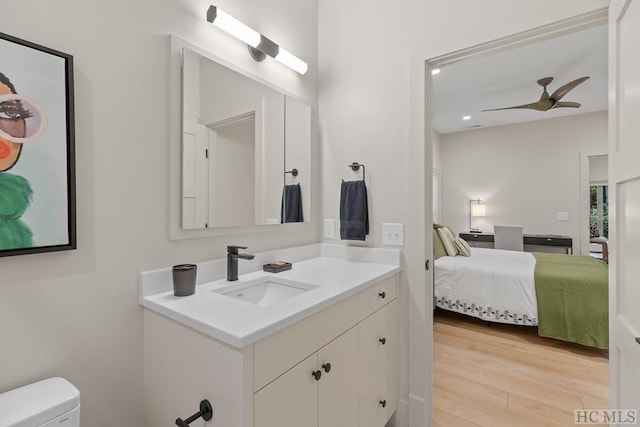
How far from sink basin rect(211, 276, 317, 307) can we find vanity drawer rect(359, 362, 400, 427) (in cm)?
52

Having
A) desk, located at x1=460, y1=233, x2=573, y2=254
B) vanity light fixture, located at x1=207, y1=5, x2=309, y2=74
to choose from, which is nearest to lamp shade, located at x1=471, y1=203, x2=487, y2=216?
desk, located at x1=460, y1=233, x2=573, y2=254

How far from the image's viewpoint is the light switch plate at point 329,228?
1.96 metres

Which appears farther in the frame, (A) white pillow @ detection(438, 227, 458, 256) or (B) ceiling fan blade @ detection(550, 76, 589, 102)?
(A) white pillow @ detection(438, 227, 458, 256)

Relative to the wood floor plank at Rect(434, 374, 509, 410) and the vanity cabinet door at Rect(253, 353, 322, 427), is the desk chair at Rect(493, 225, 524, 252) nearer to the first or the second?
the wood floor plank at Rect(434, 374, 509, 410)

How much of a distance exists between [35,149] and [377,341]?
4.76 feet

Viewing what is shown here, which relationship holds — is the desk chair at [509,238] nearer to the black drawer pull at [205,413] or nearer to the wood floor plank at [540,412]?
the wood floor plank at [540,412]

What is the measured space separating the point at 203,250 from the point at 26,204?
0.60 meters

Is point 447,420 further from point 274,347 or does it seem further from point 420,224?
point 274,347

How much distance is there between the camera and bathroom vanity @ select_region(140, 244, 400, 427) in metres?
0.84

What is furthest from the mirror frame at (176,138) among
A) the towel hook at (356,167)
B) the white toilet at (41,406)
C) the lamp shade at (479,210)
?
the lamp shade at (479,210)

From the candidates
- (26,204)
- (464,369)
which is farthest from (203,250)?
(464,369)

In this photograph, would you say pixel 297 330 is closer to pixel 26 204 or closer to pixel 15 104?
pixel 26 204

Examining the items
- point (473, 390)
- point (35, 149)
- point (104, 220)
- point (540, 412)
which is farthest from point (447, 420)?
point (35, 149)

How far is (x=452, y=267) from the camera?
319 cm
